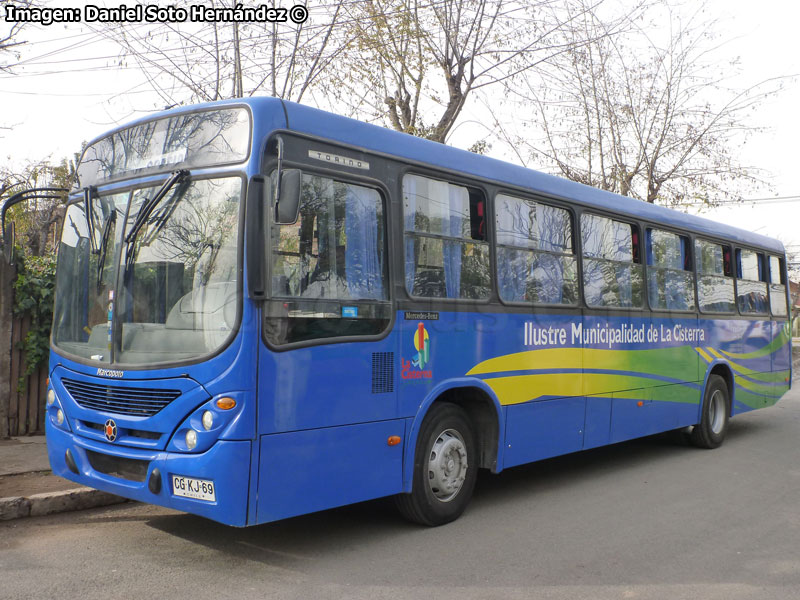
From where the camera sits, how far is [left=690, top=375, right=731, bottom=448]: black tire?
33.4ft

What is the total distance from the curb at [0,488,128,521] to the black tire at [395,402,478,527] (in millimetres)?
2575

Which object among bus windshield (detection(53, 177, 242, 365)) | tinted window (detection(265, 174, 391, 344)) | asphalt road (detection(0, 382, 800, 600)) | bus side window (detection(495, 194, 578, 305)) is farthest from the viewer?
bus side window (detection(495, 194, 578, 305))

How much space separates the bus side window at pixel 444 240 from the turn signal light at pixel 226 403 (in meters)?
1.75

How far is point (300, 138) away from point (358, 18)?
7895mm

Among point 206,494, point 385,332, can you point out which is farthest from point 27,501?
point 385,332

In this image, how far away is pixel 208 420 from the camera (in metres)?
4.60

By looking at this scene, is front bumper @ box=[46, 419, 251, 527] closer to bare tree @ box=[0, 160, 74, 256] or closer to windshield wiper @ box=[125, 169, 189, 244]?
windshield wiper @ box=[125, 169, 189, 244]

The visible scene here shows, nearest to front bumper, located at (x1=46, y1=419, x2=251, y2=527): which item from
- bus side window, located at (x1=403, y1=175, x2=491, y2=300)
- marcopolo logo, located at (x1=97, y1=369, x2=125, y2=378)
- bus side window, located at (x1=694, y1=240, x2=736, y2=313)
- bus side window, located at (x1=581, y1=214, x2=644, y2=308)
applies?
marcopolo logo, located at (x1=97, y1=369, x2=125, y2=378)

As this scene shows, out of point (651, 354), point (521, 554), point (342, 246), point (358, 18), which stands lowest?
point (521, 554)

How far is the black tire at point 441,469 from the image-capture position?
585 cm

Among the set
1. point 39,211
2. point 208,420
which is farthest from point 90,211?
point 39,211

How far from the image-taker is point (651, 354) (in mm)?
8883

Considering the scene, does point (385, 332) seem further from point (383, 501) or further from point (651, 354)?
point (651, 354)

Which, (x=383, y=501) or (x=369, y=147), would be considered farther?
(x=383, y=501)
